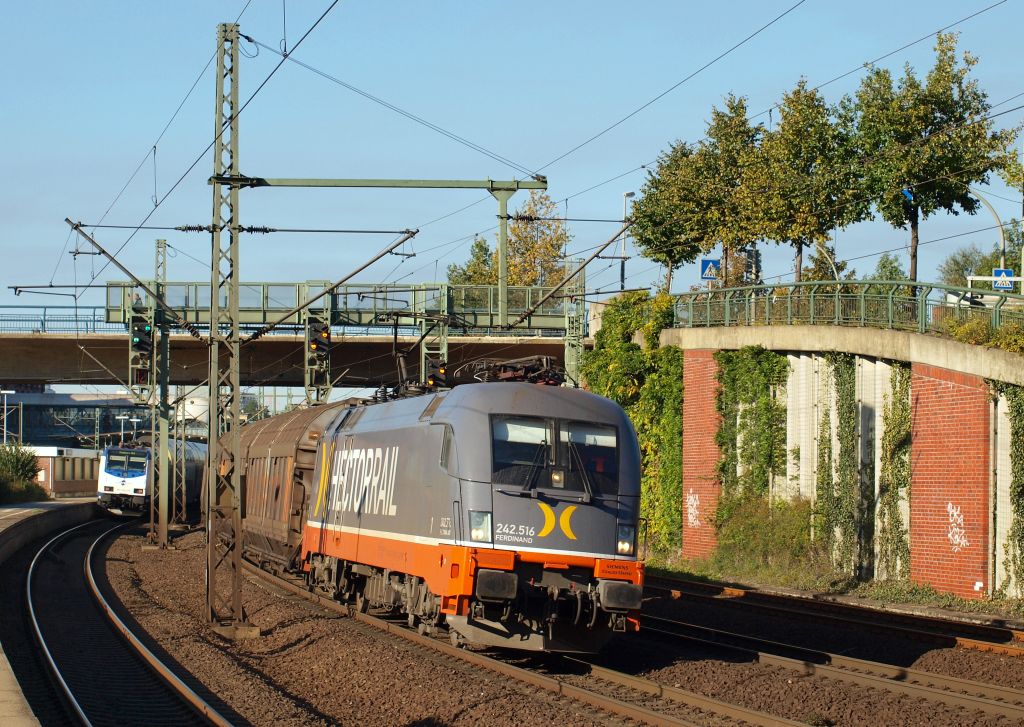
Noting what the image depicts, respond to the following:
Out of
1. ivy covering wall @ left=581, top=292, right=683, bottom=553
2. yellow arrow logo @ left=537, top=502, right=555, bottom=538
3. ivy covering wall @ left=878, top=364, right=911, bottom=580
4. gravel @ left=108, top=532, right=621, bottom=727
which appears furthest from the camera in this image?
ivy covering wall @ left=581, top=292, right=683, bottom=553

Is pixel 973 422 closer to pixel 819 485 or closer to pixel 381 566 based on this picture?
pixel 819 485


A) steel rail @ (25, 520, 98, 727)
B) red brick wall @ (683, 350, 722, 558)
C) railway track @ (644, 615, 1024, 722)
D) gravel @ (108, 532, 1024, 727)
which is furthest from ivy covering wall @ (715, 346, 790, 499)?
steel rail @ (25, 520, 98, 727)

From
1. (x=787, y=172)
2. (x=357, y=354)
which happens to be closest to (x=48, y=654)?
(x=787, y=172)

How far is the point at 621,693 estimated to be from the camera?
1285 cm

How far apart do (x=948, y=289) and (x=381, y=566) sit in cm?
1286

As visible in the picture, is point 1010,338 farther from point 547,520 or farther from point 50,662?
point 50,662

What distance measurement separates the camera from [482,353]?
50.2 meters

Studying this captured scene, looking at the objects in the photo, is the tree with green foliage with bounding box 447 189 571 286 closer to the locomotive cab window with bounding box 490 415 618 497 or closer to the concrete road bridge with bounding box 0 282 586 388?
the concrete road bridge with bounding box 0 282 586 388

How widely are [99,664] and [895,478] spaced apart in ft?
51.8

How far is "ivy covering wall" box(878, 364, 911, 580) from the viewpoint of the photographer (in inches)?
948

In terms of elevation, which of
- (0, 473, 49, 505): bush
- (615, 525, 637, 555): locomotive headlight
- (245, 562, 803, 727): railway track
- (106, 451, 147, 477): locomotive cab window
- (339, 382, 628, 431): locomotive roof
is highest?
(339, 382, 628, 431): locomotive roof

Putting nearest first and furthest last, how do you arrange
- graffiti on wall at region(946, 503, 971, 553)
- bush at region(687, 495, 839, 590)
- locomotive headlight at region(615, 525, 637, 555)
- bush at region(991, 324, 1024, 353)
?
locomotive headlight at region(615, 525, 637, 555) → bush at region(991, 324, 1024, 353) → graffiti on wall at region(946, 503, 971, 553) → bush at region(687, 495, 839, 590)

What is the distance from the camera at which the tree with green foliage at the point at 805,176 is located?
33.0m

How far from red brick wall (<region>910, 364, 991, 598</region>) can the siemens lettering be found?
11015mm
